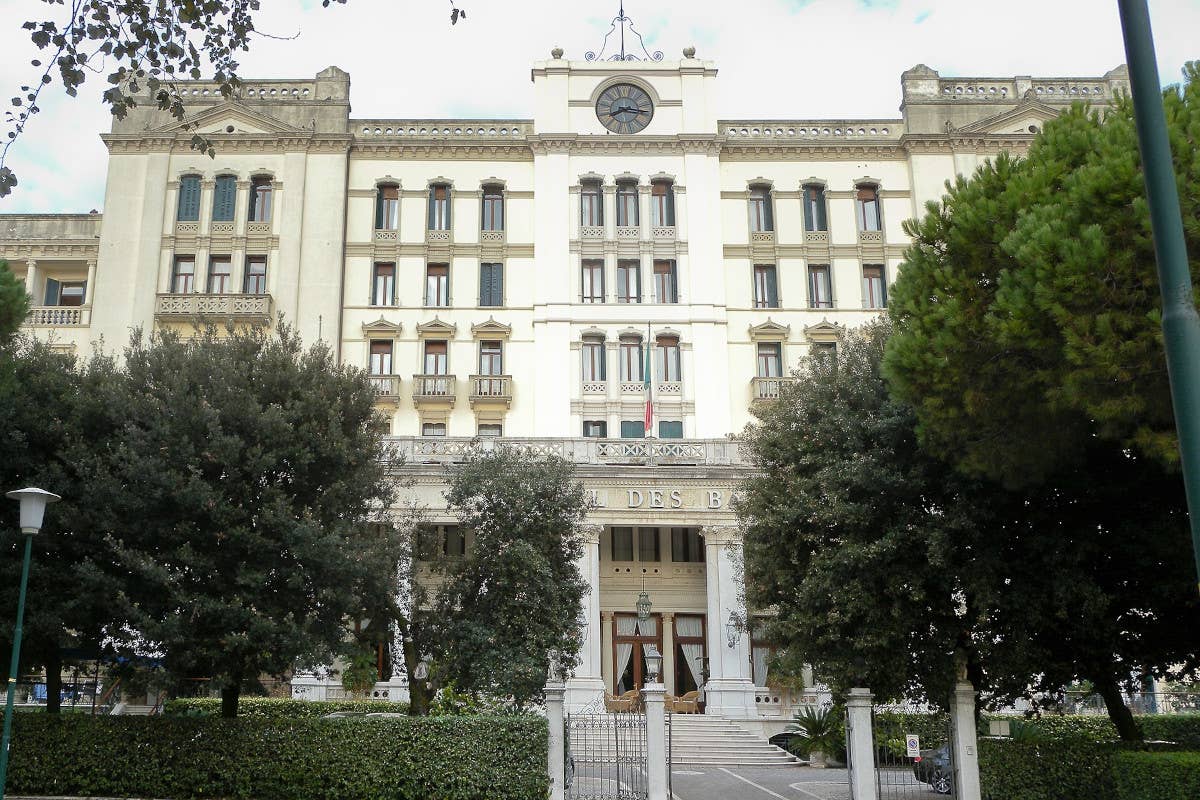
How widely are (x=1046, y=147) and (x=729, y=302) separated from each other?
2464 centimetres

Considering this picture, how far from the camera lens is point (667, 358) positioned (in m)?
39.8

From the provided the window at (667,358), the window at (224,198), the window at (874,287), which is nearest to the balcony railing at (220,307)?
the window at (224,198)

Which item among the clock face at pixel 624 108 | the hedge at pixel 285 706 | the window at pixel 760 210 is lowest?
the hedge at pixel 285 706

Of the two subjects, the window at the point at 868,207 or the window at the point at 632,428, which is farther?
the window at the point at 868,207

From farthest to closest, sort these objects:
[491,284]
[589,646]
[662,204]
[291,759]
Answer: [662,204] < [491,284] < [589,646] < [291,759]

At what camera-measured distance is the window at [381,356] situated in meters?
39.6

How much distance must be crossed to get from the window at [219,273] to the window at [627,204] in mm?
14474

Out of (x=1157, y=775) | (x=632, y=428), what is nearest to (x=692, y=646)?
(x=632, y=428)

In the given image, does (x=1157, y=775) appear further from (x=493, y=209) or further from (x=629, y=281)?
(x=493, y=209)

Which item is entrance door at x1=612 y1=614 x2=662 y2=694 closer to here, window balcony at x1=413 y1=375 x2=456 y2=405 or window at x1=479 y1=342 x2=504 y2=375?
window balcony at x1=413 y1=375 x2=456 y2=405

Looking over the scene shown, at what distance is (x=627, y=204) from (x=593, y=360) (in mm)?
6349

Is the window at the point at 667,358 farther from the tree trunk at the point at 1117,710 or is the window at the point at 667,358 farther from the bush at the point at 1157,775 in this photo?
the bush at the point at 1157,775

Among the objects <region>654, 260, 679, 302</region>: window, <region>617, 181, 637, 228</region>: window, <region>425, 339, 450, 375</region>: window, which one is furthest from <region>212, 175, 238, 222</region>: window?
<region>654, 260, 679, 302</region>: window

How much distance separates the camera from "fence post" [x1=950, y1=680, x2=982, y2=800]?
19.2 m
